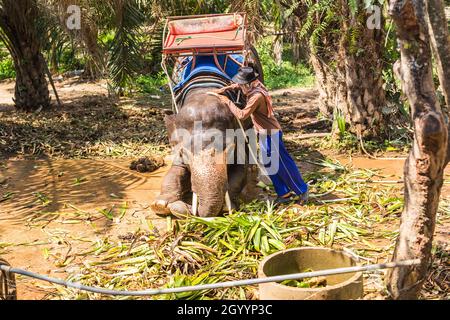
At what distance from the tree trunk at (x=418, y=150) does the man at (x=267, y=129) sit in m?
2.48

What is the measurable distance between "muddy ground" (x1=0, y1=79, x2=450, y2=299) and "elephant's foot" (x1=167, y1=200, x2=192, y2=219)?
203 millimetres

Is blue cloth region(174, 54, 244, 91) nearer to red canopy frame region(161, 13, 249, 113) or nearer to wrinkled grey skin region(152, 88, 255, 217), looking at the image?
red canopy frame region(161, 13, 249, 113)

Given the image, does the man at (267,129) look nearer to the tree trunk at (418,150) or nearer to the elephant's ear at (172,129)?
the elephant's ear at (172,129)

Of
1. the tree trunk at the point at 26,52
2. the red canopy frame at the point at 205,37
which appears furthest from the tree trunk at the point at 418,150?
the tree trunk at the point at 26,52

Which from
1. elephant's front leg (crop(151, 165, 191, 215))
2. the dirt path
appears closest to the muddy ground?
the dirt path

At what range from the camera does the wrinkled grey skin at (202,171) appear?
17.8ft

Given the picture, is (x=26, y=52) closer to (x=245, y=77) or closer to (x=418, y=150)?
(x=245, y=77)

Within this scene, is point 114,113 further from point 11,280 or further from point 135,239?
point 11,280

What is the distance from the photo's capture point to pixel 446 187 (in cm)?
631

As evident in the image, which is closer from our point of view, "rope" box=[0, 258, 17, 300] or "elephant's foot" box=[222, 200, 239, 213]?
"rope" box=[0, 258, 17, 300]

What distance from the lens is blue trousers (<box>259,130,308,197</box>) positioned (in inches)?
236

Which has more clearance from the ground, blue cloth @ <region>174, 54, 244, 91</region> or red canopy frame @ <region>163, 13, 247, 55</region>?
red canopy frame @ <region>163, 13, 247, 55</region>

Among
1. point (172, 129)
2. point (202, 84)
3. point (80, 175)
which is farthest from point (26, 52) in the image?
point (172, 129)
